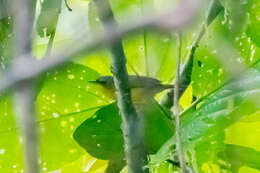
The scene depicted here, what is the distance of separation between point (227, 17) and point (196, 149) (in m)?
0.18

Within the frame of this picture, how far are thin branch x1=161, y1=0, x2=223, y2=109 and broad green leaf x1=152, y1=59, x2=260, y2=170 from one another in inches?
3.8

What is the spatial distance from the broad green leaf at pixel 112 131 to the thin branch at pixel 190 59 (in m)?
0.07

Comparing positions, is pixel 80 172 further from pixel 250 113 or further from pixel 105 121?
pixel 250 113

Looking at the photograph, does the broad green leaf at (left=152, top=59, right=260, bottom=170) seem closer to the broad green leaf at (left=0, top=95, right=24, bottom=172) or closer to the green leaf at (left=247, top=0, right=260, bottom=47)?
the green leaf at (left=247, top=0, right=260, bottom=47)

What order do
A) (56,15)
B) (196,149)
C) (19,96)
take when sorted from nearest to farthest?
1. (19,96)
2. (196,149)
3. (56,15)

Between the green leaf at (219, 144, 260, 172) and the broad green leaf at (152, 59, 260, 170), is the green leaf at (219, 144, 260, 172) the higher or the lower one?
the lower one

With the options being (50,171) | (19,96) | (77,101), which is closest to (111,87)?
(77,101)

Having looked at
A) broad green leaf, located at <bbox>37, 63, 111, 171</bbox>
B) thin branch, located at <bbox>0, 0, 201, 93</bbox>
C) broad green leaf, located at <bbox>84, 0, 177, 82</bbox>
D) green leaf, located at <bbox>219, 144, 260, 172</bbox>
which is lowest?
green leaf, located at <bbox>219, 144, 260, 172</bbox>

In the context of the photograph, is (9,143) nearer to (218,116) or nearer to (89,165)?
(89,165)

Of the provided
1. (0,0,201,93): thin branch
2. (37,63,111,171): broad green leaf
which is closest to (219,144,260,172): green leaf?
(37,63,111,171): broad green leaf

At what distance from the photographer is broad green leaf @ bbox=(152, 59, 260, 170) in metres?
0.58

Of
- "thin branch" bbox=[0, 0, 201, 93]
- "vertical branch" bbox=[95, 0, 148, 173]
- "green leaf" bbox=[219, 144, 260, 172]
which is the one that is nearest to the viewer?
"thin branch" bbox=[0, 0, 201, 93]

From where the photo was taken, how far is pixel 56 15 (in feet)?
2.30

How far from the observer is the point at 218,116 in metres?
0.59
